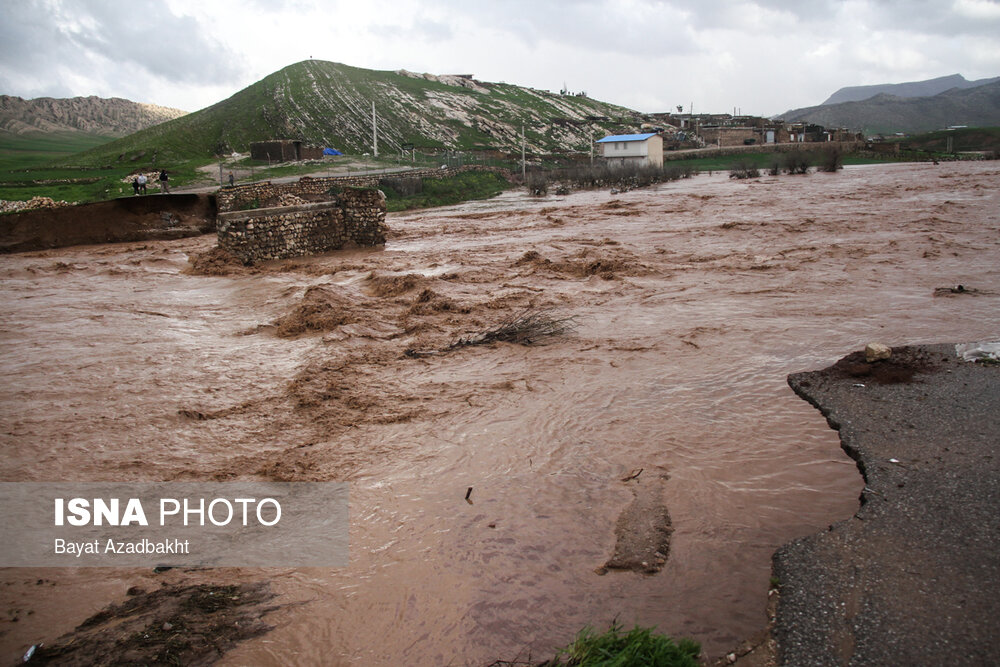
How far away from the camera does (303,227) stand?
62.4ft

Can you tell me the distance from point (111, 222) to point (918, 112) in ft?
648

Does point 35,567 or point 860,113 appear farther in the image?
point 860,113

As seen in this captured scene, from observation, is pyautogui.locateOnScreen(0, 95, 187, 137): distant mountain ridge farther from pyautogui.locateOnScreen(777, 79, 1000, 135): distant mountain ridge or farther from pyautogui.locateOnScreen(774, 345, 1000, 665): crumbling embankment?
pyautogui.locateOnScreen(777, 79, 1000, 135): distant mountain ridge

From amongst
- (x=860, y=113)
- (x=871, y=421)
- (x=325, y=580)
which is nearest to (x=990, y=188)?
(x=871, y=421)

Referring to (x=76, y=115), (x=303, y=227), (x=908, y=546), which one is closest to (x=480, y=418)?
(x=908, y=546)

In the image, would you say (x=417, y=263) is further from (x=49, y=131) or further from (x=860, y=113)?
(x=860, y=113)

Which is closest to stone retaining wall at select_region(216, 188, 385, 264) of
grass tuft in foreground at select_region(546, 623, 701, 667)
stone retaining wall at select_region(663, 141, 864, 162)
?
grass tuft in foreground at select_region(546, 623, 701, 667)

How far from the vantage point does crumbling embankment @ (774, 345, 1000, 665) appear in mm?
3303

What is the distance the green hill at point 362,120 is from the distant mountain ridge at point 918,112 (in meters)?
84.7

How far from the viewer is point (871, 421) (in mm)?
5969

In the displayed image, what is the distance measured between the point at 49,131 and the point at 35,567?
15478 cm

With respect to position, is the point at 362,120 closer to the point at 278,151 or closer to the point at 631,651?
the point at 278,151

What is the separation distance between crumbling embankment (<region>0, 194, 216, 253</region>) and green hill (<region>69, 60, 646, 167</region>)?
72.0ft

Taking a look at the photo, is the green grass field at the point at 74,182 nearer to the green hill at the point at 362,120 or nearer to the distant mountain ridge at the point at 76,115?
the green hill at the point at 362,120
